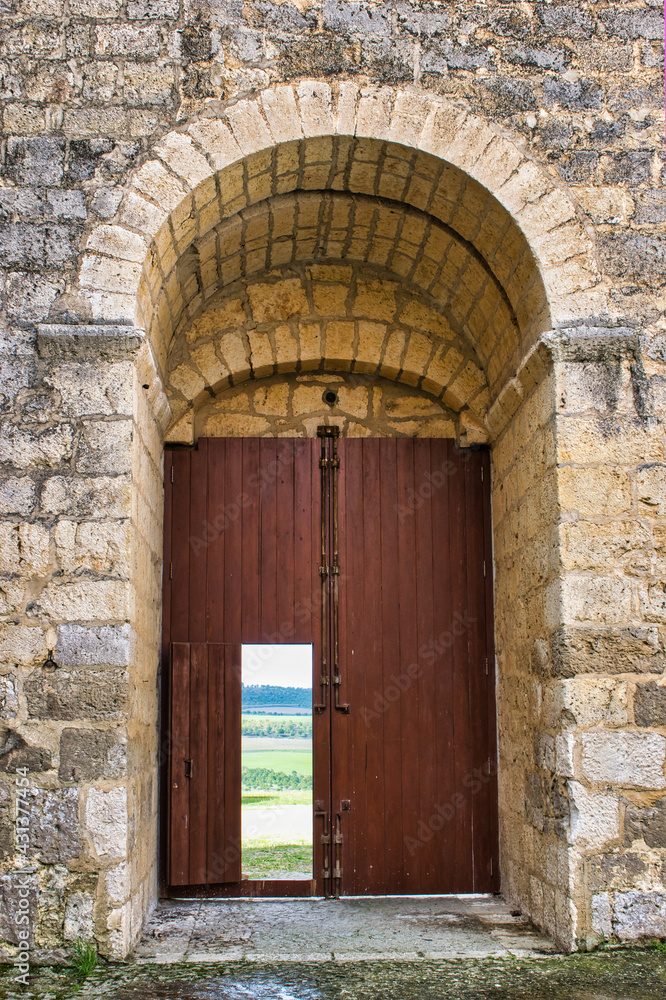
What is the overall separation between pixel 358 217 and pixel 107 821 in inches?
122

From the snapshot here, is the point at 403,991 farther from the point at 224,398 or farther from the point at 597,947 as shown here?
the point at 224,398

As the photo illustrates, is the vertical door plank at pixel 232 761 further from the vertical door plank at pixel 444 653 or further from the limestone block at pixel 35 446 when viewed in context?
the limestone block at pixel 35 446

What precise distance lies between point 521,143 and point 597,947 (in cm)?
342

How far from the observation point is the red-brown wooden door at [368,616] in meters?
4.53

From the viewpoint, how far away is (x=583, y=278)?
12.4 feet

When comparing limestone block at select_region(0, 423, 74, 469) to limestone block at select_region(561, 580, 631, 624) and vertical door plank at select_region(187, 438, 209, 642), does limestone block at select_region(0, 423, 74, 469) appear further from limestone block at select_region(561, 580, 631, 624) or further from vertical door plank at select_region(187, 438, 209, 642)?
limestone block at select_region(561, 580, 631, 624)

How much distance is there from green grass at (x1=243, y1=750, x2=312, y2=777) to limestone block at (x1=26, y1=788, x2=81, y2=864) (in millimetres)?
1263

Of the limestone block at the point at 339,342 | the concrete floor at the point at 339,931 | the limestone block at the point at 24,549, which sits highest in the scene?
the limestone block at the point at 339,342

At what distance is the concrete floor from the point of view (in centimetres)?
351

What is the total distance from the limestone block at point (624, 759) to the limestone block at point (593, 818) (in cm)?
7

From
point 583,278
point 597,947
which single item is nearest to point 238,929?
point 597,947

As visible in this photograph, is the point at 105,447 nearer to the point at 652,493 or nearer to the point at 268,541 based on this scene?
the point at 268,541

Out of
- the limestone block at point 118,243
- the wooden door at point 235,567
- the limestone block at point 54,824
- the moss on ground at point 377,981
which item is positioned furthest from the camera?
the wooden door at point 235,567

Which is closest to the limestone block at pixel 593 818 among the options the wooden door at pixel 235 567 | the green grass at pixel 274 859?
the wooden door at pixel 235 567
